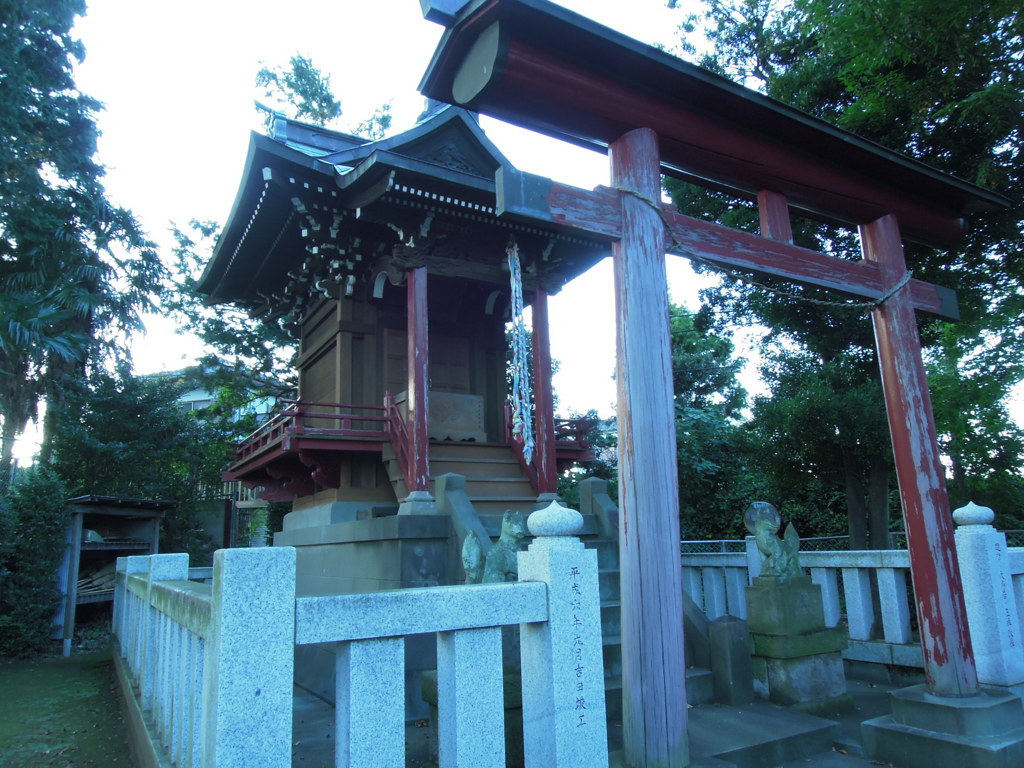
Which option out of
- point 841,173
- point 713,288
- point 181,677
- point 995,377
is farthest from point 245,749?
point 713,288

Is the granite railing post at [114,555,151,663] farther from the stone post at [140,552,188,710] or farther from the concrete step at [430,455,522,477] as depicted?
the concrete step at [430,455,522,477]

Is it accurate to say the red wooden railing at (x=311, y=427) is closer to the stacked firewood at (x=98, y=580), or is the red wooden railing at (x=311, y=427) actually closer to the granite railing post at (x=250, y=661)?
the stacked firewood at (x=98, y=580)

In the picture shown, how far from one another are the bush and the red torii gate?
32.0ft

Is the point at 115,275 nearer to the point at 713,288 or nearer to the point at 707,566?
the point at 713,288

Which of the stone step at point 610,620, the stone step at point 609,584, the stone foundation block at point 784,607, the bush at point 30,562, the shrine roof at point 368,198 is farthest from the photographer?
the bush at point 30,562

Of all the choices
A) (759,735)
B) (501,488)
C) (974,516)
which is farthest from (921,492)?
(501,488)

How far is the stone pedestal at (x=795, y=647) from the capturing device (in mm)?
5102

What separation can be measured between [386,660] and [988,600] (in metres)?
4.75

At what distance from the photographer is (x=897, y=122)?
8180 mm

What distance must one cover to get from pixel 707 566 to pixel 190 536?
1261 cm

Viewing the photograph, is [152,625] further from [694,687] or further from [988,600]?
[988,600]

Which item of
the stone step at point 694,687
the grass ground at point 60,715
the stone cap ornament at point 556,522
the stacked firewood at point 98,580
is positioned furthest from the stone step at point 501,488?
the stacked firewood at point 98,580

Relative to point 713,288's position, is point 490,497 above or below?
below

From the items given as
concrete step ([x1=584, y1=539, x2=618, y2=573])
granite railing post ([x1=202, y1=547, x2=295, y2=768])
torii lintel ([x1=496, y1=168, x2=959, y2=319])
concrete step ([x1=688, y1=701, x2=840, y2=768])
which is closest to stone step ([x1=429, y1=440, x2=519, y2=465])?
concrete step ([x1=584, y1=539, x2=618, y2=573])
